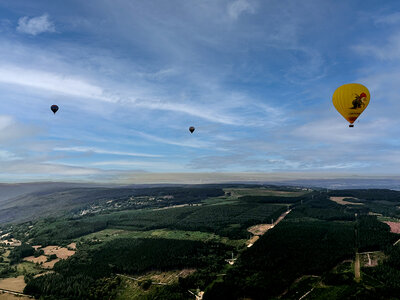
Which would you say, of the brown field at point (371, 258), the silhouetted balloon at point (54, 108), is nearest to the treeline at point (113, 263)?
the brown field at point (371, 258)

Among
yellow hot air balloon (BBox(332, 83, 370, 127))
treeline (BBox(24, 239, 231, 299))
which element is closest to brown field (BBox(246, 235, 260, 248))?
treeline (BBox(24, 239, 231, 299))

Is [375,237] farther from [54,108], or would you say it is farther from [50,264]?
[50,264]

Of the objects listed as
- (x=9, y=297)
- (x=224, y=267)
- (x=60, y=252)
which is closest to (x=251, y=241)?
(x=224, y=267)

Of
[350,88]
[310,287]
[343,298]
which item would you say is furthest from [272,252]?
[350,88]

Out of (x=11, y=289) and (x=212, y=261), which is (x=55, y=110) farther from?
(x=212, y=261)

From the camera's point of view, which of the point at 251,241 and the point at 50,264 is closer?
the point at 50,264

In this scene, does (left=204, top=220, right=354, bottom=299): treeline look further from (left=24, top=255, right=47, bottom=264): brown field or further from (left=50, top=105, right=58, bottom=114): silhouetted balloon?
(left=24, top=255, right=47, bottom=264): brown field

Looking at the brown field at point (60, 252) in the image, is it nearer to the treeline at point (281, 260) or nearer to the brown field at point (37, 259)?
the brown field at point (37, 259)
